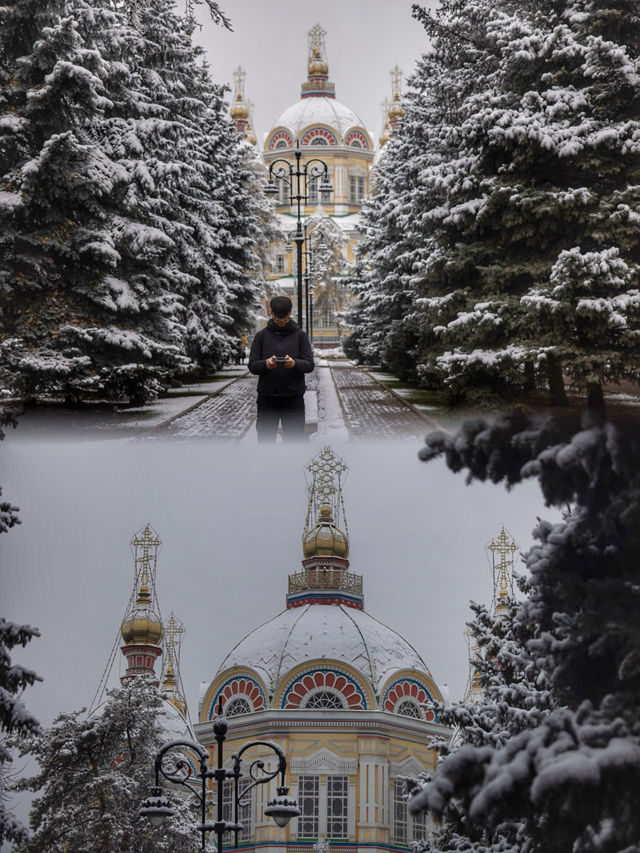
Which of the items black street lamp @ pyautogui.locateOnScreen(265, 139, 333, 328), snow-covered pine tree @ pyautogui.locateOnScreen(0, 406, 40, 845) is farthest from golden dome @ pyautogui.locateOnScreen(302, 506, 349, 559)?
black street lamp @ pyautogui.locateOnScreen(265, 139, 333, 328)

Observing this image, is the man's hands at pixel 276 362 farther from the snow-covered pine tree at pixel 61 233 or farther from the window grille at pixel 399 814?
the window grille at pixel 399 814

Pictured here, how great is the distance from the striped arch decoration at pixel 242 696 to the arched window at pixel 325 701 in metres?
0.41

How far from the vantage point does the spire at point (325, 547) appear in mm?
8016

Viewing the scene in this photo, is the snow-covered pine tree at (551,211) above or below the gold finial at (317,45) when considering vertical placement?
below

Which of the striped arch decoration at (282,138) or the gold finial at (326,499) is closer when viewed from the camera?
the gold finial at (326,499)

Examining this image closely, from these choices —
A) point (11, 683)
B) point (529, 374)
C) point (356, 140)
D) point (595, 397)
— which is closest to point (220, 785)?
point (11, 683)

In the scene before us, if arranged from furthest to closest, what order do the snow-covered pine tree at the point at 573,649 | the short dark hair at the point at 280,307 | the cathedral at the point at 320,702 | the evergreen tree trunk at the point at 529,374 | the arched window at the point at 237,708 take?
1. the arched window at the point at 237,708
2. the cathedral at the point at 320,702
3. the evergreen tree trunk at the point at 529,374
4. the short dark hair at the point at 280,307
5. the snow-covered pine tree at the point at 573,649

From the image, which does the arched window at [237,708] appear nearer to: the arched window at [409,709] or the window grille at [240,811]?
the window grille at [240,811]

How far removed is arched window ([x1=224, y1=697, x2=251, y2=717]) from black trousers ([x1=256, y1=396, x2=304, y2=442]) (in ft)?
9.73

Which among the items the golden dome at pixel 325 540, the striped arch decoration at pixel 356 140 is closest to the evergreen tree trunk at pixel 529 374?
the golden dome at pixel 325 540

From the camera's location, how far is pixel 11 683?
828cm

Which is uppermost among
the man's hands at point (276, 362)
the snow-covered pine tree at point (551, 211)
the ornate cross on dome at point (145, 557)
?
the snow-covered pine tree at point (551, 211)

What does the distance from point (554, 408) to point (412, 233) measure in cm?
287

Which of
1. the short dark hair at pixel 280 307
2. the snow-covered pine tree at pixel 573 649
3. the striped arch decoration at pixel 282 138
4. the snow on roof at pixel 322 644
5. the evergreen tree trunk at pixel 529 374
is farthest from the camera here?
the striped arch decoration at pixel 282 138
